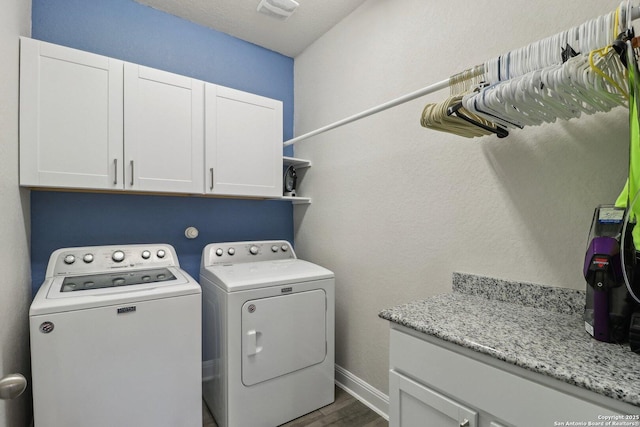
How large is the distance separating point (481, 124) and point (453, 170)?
38 cm

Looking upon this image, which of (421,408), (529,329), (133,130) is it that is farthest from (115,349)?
(529,329)

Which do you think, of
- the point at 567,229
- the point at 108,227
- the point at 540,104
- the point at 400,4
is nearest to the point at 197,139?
the point at 108,227

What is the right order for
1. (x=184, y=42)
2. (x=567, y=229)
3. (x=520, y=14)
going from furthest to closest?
(x=184, y=42), (x=520, y=14), (x=567, y=229)

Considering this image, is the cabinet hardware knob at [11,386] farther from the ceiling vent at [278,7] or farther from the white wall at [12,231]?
the ceiling vent at [278,7]

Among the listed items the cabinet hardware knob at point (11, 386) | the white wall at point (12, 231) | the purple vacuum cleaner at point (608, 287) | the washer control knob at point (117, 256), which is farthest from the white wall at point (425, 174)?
the white wall at point (12, 231)

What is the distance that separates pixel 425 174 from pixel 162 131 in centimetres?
163

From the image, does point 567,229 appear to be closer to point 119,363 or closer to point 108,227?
point 119,363

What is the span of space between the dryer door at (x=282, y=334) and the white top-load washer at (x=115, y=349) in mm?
277

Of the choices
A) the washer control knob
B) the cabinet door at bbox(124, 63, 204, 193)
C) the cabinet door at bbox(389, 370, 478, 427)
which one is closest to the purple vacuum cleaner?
the cabinet door at bbox(389, 370, 478, 427)

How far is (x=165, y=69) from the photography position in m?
2.22

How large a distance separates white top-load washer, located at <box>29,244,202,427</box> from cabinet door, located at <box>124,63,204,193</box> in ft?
1.95

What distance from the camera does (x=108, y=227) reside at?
2002 mm

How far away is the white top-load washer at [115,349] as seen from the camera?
126 centimetres

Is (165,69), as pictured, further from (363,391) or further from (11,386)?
(363,391)
